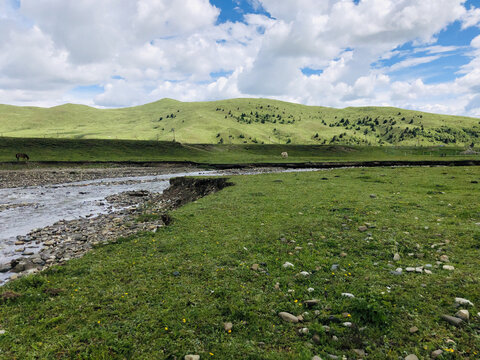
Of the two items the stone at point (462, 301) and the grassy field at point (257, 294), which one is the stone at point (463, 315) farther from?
the stone at point (462, 301)

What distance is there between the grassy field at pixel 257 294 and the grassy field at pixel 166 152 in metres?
74.2

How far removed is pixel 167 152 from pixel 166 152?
16.7 inches

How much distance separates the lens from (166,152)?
374 feet

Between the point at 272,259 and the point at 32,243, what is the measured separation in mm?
15542

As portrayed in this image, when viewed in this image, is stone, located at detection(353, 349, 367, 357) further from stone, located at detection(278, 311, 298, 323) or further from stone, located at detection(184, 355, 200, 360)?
stone, located at detection(184, 355, 200, 360)

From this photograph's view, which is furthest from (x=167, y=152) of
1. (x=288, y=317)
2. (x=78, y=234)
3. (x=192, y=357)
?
(x=192, y=357)

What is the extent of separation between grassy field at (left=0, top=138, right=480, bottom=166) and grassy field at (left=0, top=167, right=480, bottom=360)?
243ft

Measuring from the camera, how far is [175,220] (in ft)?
55.0

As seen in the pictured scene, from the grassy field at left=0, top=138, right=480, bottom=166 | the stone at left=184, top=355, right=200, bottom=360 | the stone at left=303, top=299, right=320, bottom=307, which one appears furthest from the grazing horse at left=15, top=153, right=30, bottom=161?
the stone at left=303, top=299, right=320, bottom=307

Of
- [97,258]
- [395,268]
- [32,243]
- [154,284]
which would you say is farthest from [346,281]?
[32,243]

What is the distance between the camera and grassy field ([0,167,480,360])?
617cm

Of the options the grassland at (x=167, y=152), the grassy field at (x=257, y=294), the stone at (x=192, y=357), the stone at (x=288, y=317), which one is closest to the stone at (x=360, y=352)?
the grassy field at (x=257, y=294)

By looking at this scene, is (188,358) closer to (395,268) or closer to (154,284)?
(154,284)

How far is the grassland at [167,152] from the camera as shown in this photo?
90613mm
